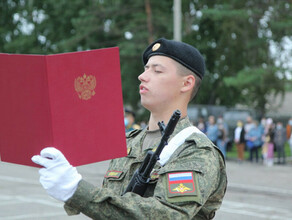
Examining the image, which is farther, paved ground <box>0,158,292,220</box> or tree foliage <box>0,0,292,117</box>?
tree foliage <box>0,0,292,117</box>

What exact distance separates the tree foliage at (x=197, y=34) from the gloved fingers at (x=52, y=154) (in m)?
21.4

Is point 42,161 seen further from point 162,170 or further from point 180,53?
point 180,53

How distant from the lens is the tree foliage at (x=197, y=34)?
24.2m

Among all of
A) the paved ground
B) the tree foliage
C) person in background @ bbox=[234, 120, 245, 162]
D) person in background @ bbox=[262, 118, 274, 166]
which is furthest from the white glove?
the tree foliage

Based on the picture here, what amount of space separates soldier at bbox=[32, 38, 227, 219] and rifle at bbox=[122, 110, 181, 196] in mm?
47

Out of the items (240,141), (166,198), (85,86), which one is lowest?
(240,141)

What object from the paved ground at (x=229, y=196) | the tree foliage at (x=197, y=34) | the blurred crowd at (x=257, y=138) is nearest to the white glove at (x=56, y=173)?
the paved ground at (x=229, y=196)

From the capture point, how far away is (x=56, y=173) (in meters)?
2.04

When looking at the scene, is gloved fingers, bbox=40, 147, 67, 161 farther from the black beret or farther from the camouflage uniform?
the black beret

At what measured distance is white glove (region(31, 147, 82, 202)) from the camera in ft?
6.67

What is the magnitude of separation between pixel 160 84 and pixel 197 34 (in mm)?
28446

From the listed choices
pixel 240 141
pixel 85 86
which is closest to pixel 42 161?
pixel 85 86

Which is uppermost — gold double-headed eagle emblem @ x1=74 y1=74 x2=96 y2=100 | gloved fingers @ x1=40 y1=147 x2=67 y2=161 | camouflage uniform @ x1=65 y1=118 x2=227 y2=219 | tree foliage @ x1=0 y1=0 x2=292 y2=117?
gold double-headed eagle emblem @ x1=74 y1=74 x2=96 y2=100

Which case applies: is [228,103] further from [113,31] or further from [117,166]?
[117,166]
